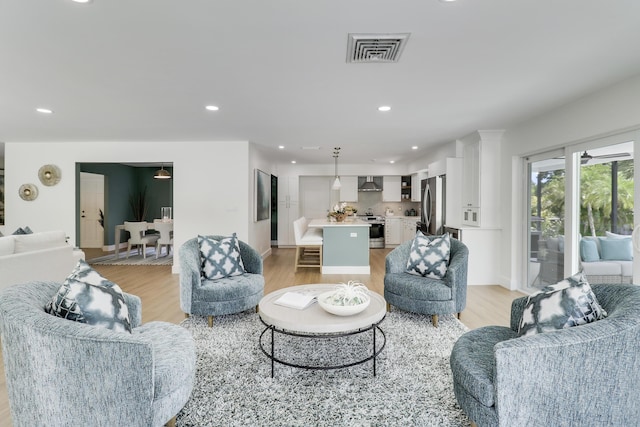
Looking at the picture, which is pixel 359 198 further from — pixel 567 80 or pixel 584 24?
pixel 584 24

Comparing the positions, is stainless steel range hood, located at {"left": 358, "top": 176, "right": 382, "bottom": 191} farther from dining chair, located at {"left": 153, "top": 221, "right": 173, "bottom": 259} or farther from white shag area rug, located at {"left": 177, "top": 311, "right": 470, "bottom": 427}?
white shag area rug, located at {"left": 177, "top": 311, "right": 470, "bottom": 427}

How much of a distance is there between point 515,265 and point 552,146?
1.77 metres

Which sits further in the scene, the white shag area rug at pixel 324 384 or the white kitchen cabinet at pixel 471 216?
the white kitchen cabinet at pixel 471 216

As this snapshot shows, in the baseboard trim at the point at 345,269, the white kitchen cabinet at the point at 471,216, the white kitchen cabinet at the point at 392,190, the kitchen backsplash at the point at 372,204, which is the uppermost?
the white kitchen cabinet at the point at 392,190

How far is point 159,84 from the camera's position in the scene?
294cm

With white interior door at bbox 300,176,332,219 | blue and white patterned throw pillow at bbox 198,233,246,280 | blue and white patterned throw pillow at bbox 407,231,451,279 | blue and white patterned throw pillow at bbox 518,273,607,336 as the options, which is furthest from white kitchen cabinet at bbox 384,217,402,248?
blue and white patterned throw pillow at bbox 518,273,607,336

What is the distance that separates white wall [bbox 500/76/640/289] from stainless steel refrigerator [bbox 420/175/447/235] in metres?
1.09

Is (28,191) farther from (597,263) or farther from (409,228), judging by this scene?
(597,263)

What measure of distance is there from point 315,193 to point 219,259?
631 centimetres

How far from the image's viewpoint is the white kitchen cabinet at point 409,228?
26.2 feet

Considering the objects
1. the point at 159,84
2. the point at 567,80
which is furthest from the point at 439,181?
the point at 159,84

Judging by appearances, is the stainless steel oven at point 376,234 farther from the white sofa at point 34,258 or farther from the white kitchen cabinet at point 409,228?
the white sofa at point 34,258

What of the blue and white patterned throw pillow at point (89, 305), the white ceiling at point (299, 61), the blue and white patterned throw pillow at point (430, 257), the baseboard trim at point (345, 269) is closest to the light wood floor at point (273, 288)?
the baseboard trim at point (345, 269)

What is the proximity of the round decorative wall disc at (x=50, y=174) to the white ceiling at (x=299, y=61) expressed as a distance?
Answer: 1.46m
